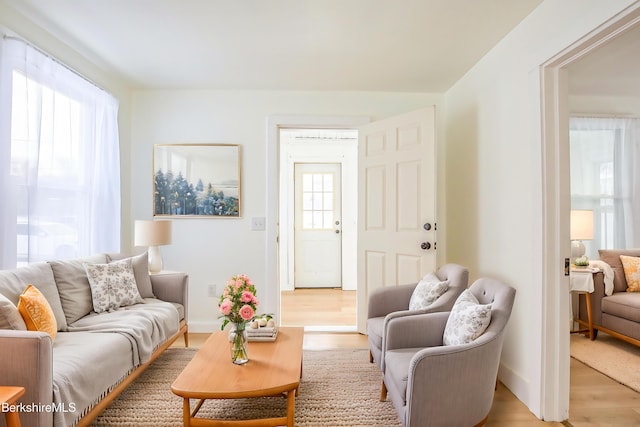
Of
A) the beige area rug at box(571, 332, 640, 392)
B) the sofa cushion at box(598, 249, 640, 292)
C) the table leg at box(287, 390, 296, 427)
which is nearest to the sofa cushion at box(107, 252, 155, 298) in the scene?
the table leg at box(287, 390, 296, 427)

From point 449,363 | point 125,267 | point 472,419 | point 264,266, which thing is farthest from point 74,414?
point 264,266

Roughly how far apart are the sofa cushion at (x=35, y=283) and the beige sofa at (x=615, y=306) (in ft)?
13.8

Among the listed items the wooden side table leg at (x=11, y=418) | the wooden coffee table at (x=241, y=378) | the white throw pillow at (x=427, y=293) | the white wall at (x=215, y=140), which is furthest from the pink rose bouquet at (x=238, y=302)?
the white wall at (x=215, y=140)

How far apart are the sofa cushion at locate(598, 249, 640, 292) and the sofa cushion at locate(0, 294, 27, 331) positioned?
4.48 meters

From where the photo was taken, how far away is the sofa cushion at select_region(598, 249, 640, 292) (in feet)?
10.8

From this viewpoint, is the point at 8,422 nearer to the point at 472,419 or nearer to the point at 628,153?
the point at 472,419

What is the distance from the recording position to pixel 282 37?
247cm

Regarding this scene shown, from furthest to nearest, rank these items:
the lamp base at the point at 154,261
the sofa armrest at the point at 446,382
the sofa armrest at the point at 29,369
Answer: the lamp base at the point at 154,261
the sofa armrest at the point at 446,382
the sofa armrest at the point at 29,369

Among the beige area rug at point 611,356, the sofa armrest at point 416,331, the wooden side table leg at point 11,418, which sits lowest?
the beige area rug at point 611,356

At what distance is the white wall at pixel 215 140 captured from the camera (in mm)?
3545

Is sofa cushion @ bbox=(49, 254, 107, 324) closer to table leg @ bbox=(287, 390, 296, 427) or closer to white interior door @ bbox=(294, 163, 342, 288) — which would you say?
table leg @ bbox=(287, 390, 296, 427)

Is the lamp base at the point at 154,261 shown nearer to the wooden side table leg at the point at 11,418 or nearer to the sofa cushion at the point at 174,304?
the sofa cushion at the point at 174,304

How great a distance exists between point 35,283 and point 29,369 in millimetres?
853

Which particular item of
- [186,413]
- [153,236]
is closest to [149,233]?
[153,236]
